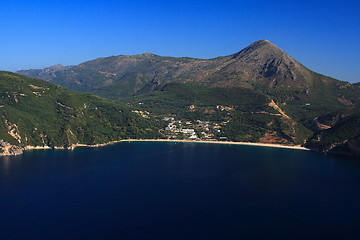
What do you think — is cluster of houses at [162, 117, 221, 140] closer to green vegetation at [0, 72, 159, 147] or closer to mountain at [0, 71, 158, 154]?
green vegetation at [0, 72, 159, 147]

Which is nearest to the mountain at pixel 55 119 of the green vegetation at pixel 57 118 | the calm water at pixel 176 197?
the green vegetation at pixel 57 118

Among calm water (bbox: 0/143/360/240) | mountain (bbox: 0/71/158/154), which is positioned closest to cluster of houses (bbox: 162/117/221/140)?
mountain (bbox: 0/71/158/154)

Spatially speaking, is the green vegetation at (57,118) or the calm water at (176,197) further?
the green vegetation at (57,118)

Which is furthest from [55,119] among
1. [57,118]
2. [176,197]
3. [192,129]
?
[176,197]

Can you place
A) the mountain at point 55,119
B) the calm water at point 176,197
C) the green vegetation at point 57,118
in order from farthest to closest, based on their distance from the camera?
1. the green vegetation at point 57,118
2. the mountain at point 55,119
3. the calm water at point 176,197

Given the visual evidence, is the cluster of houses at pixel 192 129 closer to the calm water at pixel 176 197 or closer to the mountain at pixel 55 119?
the mountain at pixel 55 119

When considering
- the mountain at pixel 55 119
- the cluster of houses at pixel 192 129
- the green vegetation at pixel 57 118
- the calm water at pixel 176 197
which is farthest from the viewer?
the cluster of houses at pixel 192 129

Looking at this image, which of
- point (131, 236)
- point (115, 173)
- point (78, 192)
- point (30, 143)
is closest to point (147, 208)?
point (131, 236)
